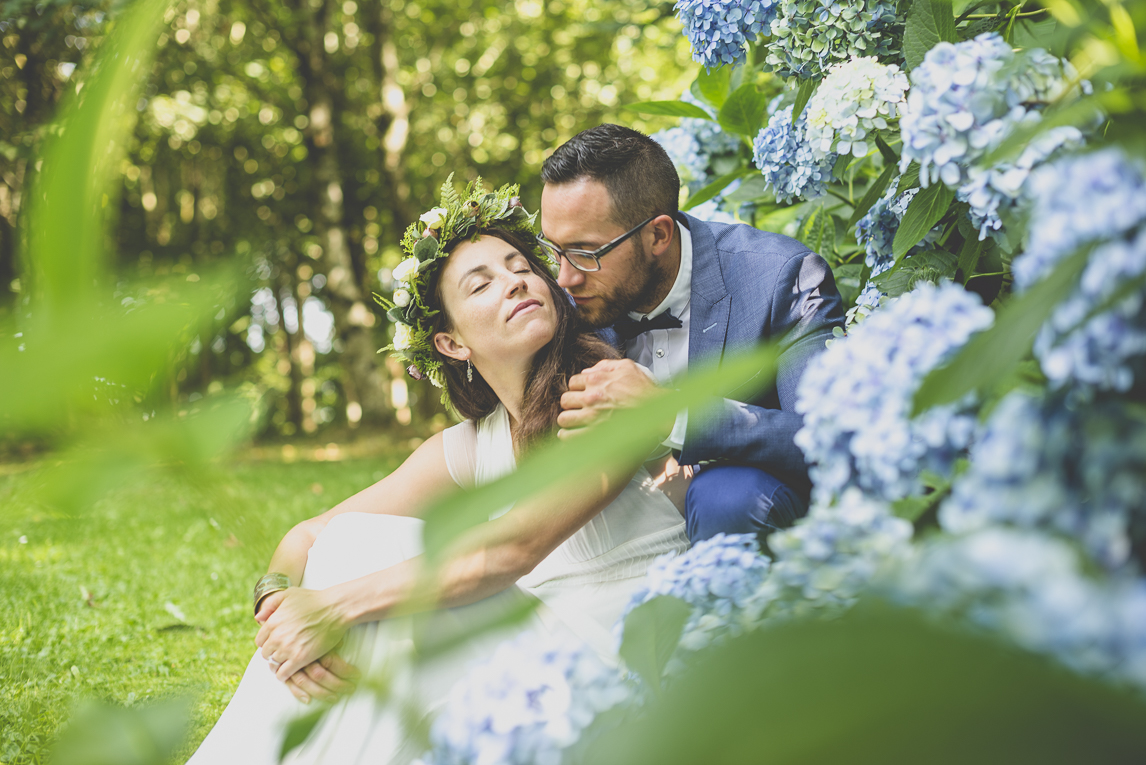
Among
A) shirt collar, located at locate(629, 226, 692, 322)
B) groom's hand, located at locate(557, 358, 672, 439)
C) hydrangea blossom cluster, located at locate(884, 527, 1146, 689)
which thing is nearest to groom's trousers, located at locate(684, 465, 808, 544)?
groom's hand, located at locate(557, 358, 672, 439)

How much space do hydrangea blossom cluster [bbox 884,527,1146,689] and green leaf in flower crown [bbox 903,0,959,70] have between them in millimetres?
1116

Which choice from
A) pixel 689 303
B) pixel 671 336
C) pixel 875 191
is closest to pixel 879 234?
pixel 875 191

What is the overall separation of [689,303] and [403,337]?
878 mm

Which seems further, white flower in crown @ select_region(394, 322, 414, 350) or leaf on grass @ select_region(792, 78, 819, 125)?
white flower in crown @ select_region(394, 322, 414, 350)

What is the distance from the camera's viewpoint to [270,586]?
72.0 inches

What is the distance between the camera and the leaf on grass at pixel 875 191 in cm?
163

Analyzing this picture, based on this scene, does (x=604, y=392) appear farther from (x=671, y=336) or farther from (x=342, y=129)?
(x=342, y=129)

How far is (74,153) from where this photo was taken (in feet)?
0.88

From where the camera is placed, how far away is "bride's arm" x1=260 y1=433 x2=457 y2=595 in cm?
212

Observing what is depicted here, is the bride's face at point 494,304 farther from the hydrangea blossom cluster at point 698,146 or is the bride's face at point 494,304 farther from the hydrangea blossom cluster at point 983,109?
the hydrangea blossom cluster at point 983,109

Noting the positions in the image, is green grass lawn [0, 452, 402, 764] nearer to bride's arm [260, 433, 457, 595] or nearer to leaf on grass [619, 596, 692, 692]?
bride's arm [260, 433, 457, 595]

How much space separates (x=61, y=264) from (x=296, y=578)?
1894 mm

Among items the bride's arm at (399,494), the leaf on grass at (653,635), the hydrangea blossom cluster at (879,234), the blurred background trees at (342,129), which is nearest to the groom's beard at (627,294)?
the bride's arm at (399,494)

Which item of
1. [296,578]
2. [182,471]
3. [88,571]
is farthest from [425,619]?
[88,571]
